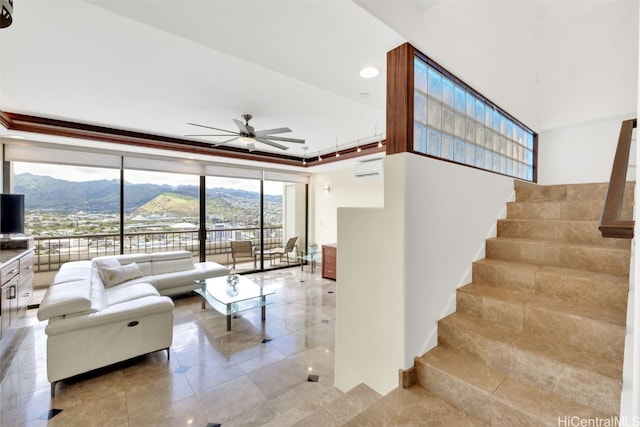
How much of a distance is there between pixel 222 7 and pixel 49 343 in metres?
2.87

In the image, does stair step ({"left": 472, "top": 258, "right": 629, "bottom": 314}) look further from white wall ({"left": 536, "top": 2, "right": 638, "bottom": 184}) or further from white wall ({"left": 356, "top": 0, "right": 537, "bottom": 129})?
white wall ({"left": 536, "top": 2, "right": 638, "bottom": 184})

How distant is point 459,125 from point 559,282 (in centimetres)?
130

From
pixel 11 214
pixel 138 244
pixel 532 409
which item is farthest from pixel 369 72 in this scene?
pixel 138 244

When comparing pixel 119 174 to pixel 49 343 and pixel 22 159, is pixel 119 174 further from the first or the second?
pixel 49 343

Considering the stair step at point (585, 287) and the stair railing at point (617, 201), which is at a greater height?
the stair railing at point (617, 201)

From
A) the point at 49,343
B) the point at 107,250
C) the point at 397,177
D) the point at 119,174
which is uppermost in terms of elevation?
the point at 119,174

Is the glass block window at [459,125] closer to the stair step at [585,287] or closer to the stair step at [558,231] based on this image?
the stair step at [558,231]

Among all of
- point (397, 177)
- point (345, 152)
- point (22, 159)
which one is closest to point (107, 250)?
point (22, 159)

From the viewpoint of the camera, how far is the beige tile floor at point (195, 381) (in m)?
2.03

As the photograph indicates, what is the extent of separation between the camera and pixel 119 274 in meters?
3.92

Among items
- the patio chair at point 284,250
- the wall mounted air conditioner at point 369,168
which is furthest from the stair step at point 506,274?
the patio chair at point 284,250

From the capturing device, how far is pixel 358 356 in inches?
73.6

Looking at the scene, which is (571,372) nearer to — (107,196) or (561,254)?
(561,254)

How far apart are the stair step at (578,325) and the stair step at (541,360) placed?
42mm
